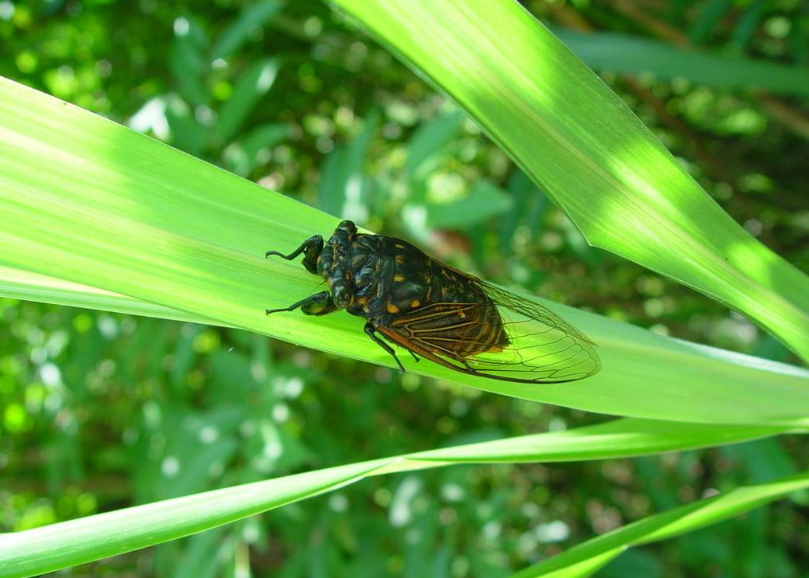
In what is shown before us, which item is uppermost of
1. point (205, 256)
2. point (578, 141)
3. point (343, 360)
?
point (578, 141)

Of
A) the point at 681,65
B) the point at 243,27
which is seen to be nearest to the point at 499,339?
the point at 243,27

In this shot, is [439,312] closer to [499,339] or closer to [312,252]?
[499,339]

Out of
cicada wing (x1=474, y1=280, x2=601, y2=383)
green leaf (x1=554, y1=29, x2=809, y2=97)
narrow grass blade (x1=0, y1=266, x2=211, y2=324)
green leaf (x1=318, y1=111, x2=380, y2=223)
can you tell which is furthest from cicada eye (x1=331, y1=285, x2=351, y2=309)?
Result: green leaf (x1=554, y1=29, x2=809, y2=97)

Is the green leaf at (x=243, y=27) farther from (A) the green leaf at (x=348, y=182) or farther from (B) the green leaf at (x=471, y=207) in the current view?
(B) the green leaf at (x=471, y=207)

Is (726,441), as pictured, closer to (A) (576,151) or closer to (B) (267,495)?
(A) (576,151)

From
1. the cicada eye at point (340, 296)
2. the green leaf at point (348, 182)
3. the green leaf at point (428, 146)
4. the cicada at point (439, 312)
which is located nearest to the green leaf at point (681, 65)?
the green leaf at point (428, 146)

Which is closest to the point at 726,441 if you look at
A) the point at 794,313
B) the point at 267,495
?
the point at 794,313
